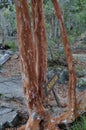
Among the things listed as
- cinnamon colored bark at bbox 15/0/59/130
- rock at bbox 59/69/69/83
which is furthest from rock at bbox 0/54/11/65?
cinnamon colored bark at bbox 15/0/59/130

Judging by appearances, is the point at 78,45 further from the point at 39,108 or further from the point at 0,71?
the point at 39,108

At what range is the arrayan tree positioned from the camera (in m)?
3.66

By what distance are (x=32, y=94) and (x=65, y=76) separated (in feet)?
14.6

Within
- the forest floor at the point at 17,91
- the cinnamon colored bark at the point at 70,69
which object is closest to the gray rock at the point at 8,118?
the forest floor at the point at 17,91

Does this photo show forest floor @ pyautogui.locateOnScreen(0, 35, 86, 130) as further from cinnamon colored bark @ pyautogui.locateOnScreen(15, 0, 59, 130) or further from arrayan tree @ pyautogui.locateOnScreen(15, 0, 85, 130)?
cinnamon colored bark @ pyautogui.locateOnScreen(15, 0, 59, 130)

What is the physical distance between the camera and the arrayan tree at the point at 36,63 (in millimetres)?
3659

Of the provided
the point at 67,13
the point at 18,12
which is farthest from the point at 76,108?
the point at 67,13

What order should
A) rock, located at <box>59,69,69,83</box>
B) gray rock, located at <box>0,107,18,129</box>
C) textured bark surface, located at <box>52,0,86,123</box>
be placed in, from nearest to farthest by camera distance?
textured bark surface, located at <box>52,0,86,123</box>
gray rock, located at <box>0,107,18,129</box>
rock, located at <box>59,69,69,83</box>

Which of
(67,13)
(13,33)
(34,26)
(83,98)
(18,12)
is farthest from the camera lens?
(13,33)

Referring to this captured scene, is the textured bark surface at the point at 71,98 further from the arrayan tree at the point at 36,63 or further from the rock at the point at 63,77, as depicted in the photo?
the rock at the point at 63,77

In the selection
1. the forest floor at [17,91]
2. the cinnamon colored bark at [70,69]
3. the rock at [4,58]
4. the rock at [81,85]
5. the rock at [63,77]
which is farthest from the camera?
the rock at [4,58]

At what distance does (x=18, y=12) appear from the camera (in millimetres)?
3604

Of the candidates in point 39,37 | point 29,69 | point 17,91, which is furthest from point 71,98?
point 17,91

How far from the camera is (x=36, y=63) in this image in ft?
13.9
